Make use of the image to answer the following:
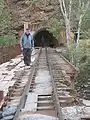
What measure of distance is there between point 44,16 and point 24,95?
37.3 metres

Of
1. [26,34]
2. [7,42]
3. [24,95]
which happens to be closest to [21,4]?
[7,42]

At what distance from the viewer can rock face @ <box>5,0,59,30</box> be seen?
153 ft

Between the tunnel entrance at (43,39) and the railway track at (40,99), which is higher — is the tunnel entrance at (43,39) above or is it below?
below

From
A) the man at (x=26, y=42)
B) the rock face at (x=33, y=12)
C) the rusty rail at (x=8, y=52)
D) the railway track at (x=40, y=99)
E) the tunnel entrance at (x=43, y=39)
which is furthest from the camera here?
the tunnel entrance at (x=43, y=39)

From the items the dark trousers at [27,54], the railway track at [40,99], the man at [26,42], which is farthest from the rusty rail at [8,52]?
the railway track at [40,99]

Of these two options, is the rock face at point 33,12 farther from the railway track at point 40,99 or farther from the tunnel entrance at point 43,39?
the railway track at point 40,99

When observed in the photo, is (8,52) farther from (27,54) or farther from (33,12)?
(33,12)

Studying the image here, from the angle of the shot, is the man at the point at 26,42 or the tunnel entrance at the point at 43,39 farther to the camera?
the tunnel entrance at the point at 43,39

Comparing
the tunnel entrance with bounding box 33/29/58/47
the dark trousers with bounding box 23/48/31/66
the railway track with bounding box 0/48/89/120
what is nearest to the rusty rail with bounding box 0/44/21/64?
the dark trousers with bounding box 23/48/31/66

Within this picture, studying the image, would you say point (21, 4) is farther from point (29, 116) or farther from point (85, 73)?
point (29, 116)

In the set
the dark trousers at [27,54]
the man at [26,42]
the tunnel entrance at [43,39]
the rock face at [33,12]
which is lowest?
the tunnel entrance at [43,39]

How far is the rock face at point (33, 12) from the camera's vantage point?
153 feet

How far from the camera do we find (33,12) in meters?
47.5

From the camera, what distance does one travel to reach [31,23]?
4638 cm
